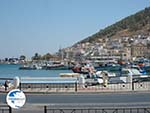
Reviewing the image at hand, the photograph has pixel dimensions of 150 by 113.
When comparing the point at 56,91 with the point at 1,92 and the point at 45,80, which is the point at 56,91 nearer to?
the point at 1,92

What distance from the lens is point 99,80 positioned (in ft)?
135

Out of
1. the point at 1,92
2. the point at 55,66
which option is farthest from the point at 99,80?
the point at 55,66

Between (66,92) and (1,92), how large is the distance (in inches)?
213

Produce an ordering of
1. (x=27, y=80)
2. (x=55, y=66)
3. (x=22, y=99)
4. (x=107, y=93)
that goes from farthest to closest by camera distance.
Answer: (x=55, y=66) → (x=27, y=80) → (x=107, y=93) → (x=22, y=99)

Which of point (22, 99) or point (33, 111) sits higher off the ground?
point (22, 99)

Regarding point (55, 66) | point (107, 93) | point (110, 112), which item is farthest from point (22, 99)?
point (55, 66)

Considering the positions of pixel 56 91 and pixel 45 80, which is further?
pixel 45 80

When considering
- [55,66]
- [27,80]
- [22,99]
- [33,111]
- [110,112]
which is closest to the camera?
[22,99]

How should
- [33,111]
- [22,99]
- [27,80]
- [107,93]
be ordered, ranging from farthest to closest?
[27,80] < [107,93] < [33,111] < [22,99]

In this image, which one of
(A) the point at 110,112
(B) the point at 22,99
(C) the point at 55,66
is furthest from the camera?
(C) the point at 55,66

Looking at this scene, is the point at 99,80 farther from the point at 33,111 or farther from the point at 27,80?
the point at 33,111

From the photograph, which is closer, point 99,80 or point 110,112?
point 110,112

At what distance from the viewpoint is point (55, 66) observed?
180 m

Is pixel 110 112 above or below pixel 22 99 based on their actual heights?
below
